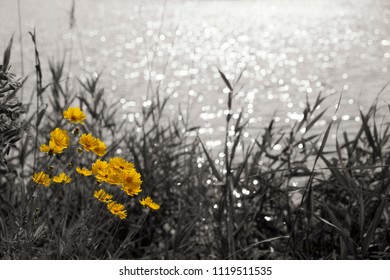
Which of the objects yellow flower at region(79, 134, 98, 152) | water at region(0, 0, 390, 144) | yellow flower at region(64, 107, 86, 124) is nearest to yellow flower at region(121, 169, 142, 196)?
yellow flower at region(79, 134, 98, 152)

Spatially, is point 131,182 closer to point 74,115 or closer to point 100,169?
point 100,169

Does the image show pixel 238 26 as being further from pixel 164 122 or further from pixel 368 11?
pixel 164 122

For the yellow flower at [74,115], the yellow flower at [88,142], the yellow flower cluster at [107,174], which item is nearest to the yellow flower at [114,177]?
the yellow flower cluster at [107,174]

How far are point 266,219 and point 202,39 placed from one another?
15.9 metres

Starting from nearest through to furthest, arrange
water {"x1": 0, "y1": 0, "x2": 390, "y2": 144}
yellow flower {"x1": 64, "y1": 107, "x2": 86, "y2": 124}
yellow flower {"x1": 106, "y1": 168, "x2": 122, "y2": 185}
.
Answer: yellow flower {"x1": 106, "y1": 168, "x2": 122, "y2": 185} → yellow flower {"x1": 64, "y1": 107, "x2": 86, "y2": 124} → water {"x1": 0, "y1": 0, "x2": 390, "y2": 144}

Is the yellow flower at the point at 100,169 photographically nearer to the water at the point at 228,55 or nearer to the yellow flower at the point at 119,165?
the yellow flower at the point at 119,165

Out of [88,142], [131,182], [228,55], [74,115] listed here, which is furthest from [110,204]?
[228,55]

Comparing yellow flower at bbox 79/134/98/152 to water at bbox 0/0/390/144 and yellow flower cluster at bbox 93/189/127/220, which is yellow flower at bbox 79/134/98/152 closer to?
yellow flower cluster at bbox 93/189/127/220

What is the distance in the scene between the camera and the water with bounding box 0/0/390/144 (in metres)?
8.27

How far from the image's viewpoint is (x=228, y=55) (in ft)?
51.4

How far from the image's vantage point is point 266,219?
3176 millimetres

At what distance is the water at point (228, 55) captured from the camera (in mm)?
8273

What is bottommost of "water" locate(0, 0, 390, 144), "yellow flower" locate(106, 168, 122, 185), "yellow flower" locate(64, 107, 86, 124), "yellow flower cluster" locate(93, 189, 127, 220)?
"water" locate(0, 0, 390, 144)
